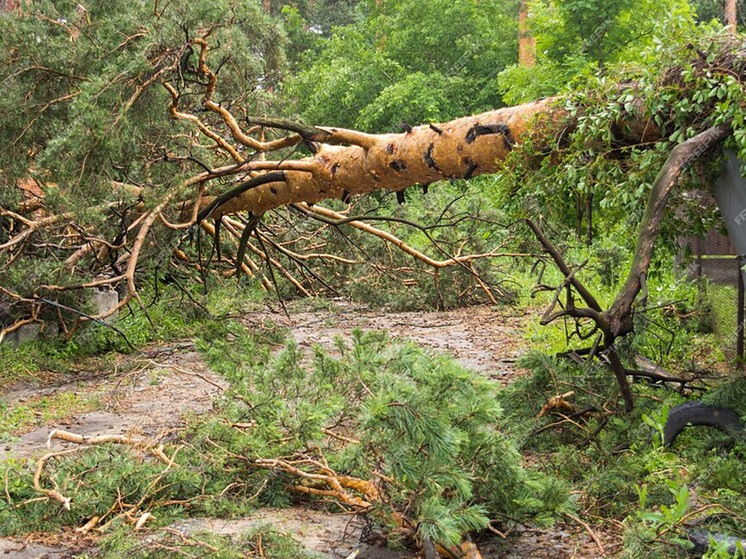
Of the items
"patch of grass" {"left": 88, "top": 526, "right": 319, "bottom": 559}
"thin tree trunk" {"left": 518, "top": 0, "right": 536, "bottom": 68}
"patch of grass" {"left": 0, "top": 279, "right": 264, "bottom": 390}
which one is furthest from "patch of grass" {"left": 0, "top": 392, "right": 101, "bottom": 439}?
"thin tree trunk" {"left": 518, "top": 0, "right": 536, "bottom": 68}

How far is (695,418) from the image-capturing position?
4652mm

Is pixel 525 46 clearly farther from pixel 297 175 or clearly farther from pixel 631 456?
pixel 631 456

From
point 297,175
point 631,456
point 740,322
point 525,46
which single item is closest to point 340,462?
point 631,456

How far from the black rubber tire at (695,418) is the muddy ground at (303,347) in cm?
122

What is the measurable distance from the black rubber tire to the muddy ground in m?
1.22

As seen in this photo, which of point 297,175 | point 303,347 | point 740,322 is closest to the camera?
point 740,322

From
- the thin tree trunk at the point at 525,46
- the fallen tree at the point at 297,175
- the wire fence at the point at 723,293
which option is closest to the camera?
the fallen tree at the point at 297,175

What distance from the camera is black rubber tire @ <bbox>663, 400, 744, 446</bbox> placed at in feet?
14.9

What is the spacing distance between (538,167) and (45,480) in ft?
11.9

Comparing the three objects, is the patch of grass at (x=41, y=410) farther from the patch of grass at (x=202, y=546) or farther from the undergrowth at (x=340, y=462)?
the patch of grass at (x=202, y=546)

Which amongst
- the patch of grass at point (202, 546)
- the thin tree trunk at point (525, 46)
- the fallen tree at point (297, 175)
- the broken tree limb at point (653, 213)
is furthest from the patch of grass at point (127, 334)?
the thin tree trunk at point (525, 46)

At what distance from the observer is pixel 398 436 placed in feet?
10.6

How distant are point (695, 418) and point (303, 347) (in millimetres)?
4563

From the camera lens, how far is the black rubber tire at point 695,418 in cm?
455
